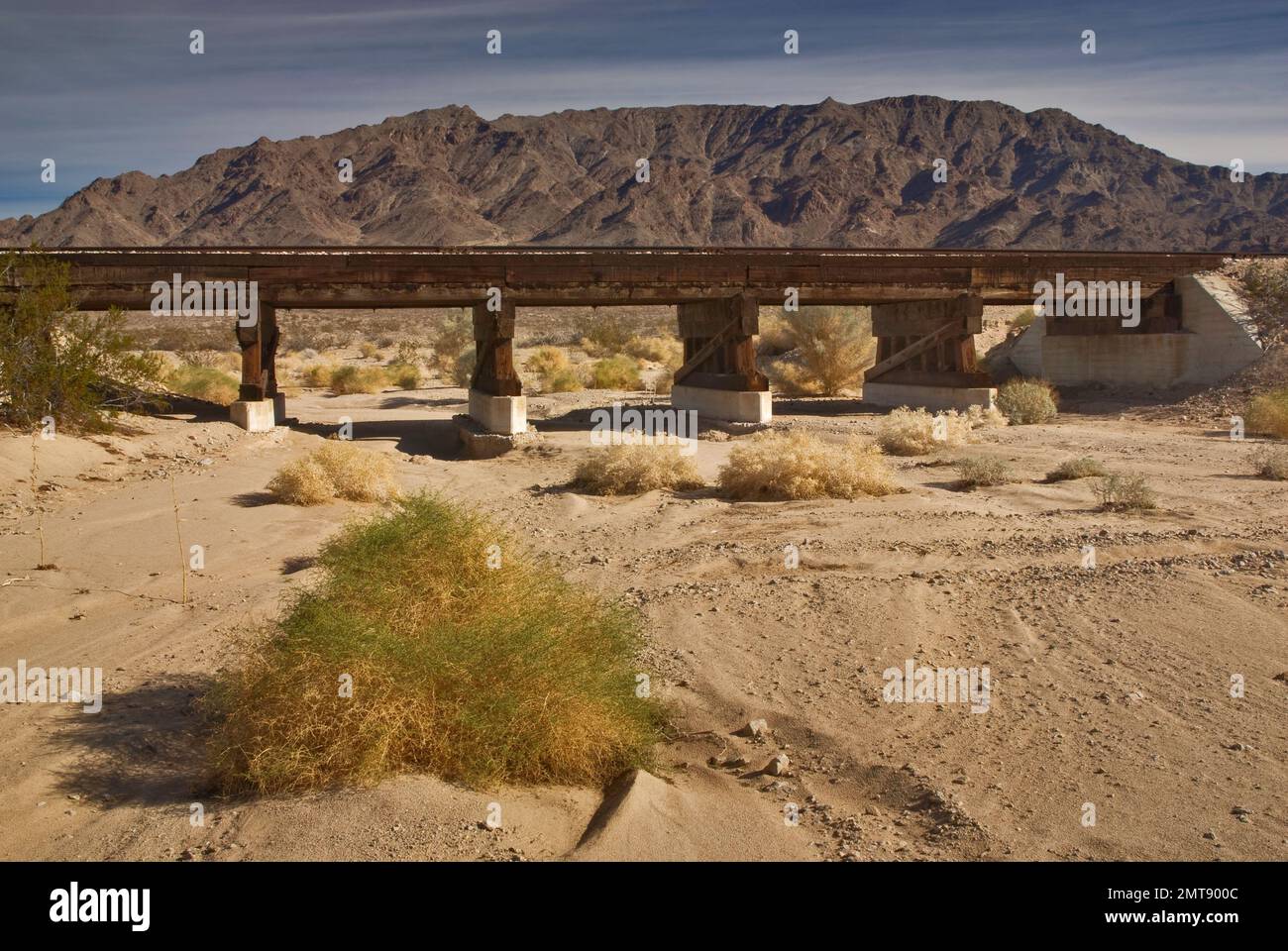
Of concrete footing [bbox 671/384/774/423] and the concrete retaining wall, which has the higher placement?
the concrete retaining wall

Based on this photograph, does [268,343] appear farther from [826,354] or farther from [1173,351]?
[1173,351]

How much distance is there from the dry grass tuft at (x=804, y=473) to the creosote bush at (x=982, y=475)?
3.26 ft

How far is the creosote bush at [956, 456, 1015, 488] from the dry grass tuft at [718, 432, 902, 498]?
994mm

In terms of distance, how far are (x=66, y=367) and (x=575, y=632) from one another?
11971mm

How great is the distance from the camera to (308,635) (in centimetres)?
648

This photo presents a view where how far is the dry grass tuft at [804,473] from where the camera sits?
15.4 metres

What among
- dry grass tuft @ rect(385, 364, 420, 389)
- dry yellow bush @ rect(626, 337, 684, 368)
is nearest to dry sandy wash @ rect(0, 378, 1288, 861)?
dry grass tuft @ rect(385, 364, 420, 389)

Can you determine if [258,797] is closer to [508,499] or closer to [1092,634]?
[1092,634]

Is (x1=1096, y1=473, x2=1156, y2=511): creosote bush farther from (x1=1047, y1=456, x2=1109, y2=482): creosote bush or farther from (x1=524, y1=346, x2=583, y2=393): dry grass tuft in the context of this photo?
(x1=524, y1=346, x2=583, y2=393): dry grass tuft

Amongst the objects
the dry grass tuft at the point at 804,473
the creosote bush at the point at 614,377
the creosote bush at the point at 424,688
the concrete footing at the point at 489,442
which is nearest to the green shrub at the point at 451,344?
the creosote bush at the point at 614,377

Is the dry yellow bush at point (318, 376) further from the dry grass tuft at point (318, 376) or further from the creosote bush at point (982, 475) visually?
the creosote bush at point (982, 475)

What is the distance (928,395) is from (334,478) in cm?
1491

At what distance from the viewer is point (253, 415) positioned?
21.1 meters

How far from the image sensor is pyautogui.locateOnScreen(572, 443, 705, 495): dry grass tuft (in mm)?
16609
